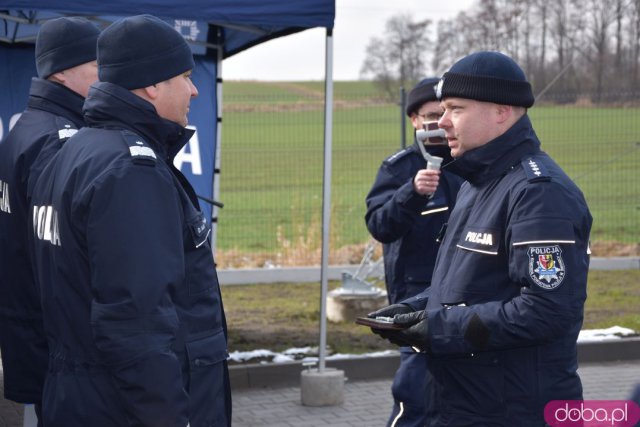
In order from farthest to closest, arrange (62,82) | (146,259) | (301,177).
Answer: (301,177) < (62,82) < (146,259)

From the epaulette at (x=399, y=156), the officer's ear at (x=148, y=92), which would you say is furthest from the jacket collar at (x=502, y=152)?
the epaulette at (x=399, y=156)

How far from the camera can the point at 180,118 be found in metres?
3.17

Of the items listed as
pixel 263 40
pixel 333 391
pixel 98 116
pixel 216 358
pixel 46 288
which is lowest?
pixel 333 391

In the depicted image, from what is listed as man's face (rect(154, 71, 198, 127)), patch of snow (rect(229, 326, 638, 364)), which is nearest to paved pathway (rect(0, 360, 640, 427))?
patch of snow (rect(229, 326, 638, 364))

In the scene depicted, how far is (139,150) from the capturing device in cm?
288

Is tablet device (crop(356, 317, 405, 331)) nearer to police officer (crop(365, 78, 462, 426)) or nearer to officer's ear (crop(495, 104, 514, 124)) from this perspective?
officer's ear (crop(495, 104, 514, 124))

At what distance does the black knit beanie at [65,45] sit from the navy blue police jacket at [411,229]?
1.66 m

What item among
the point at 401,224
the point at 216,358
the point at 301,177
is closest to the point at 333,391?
the point at 401,224

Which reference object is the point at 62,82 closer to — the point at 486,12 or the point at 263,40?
the point at 263,40

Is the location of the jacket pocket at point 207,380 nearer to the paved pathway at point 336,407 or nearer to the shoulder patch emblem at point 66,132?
the shoulder patch emblem at point 66,132

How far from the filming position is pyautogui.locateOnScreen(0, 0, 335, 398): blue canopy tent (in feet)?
20.1

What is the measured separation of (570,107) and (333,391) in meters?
12.2

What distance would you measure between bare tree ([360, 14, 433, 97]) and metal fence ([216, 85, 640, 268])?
12.7m

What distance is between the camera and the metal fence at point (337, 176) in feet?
45.1
